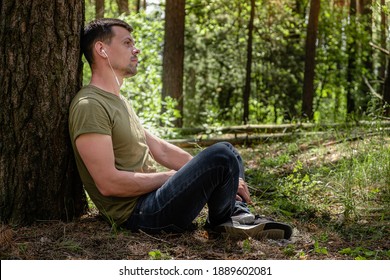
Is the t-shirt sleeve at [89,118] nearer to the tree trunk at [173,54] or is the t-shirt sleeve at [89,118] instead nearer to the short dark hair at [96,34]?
the short dark hair at [96,34]

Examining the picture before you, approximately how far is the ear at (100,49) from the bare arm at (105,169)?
0.68 metres

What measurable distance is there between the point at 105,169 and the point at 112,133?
0.29 metres

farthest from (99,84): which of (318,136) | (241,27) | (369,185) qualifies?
(241,27)

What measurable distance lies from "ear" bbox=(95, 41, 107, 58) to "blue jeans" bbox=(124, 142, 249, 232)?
1.01 m

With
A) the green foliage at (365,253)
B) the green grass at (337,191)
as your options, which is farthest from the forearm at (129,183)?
the green foliage at (365,253)

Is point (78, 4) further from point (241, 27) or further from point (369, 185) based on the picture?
point (241, 27)

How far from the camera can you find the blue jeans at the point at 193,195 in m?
3.80

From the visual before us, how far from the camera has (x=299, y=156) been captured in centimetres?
736

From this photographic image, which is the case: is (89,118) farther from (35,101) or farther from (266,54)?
(266,54)

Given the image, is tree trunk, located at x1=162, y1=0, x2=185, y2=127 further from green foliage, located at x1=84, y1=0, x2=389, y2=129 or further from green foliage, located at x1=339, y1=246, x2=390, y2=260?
green foliage, located at x1=339, y1=246, x2=390, y2=260

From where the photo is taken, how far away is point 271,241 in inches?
159

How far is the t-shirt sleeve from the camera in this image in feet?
12.4

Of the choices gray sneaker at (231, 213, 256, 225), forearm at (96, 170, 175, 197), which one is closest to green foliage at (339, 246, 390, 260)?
gray sneaker at (231, 213, 256, 225)

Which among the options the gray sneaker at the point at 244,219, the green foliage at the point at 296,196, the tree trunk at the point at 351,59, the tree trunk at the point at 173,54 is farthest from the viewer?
the tree trunk at the point at 351,59
